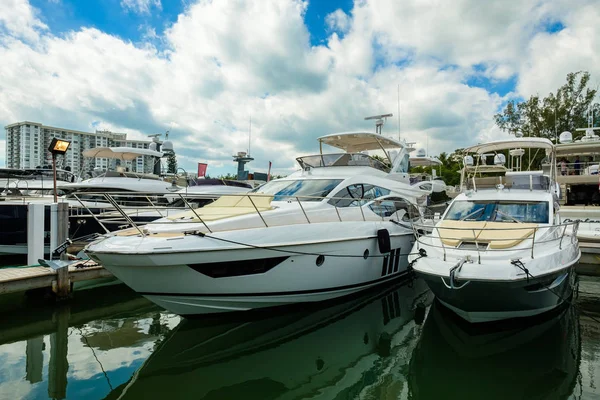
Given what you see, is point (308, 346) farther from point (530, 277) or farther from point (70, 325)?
point (70, 325)

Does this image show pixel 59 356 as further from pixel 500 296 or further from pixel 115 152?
pixel 115 152

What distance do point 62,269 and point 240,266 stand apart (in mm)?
3997

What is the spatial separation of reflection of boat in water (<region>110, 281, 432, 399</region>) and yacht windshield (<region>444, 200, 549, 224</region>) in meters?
2.22

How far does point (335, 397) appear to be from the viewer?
4246mm

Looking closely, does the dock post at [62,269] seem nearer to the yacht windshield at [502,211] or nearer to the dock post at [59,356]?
the dock post at [59,356]

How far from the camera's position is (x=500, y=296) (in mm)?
5125

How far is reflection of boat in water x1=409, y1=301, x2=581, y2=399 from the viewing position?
429 cm

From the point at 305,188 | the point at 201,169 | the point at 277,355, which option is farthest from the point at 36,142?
the point at 277,355

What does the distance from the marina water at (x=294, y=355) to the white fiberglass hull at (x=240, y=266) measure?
53cm

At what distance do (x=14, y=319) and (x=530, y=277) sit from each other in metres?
8.13

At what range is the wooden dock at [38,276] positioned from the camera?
6.35 metres

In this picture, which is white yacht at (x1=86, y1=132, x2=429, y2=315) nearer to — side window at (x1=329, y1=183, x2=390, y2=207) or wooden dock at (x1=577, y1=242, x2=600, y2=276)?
side window at (x1=329, y1=183, x2=390, y2=207)

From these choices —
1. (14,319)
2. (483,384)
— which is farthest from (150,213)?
Answer: (483,384)

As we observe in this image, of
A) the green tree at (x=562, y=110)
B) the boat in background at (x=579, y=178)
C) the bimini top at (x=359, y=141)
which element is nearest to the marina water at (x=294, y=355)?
the bimini top at (x=359, y=141)
